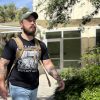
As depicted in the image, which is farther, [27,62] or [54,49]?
[54,49]

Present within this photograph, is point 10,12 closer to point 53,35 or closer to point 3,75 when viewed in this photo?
point 53,35

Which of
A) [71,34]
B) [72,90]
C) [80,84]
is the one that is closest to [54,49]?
[71,34]

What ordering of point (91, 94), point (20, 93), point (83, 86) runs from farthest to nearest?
point (83, 86), point (91, 94), point (20, 93)


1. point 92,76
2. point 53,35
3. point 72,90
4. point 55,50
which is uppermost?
point 92,76

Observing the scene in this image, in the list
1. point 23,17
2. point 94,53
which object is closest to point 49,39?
point 94,53

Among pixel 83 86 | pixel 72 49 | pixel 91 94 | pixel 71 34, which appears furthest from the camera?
pixel 72 49

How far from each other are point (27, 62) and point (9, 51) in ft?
0.95

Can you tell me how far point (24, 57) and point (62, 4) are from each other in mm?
6399

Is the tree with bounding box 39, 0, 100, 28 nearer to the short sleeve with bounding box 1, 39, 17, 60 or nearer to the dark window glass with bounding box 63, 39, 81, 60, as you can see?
the short sleeve with bounding box 1, 39, 17, 60

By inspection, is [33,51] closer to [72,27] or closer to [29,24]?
[29,24]

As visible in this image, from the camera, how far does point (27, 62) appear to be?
19.3ft

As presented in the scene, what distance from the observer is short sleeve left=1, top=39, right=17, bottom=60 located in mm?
5891

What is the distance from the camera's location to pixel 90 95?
8.38 metres

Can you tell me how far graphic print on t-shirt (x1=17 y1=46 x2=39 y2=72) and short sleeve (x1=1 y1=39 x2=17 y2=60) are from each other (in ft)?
0.43
